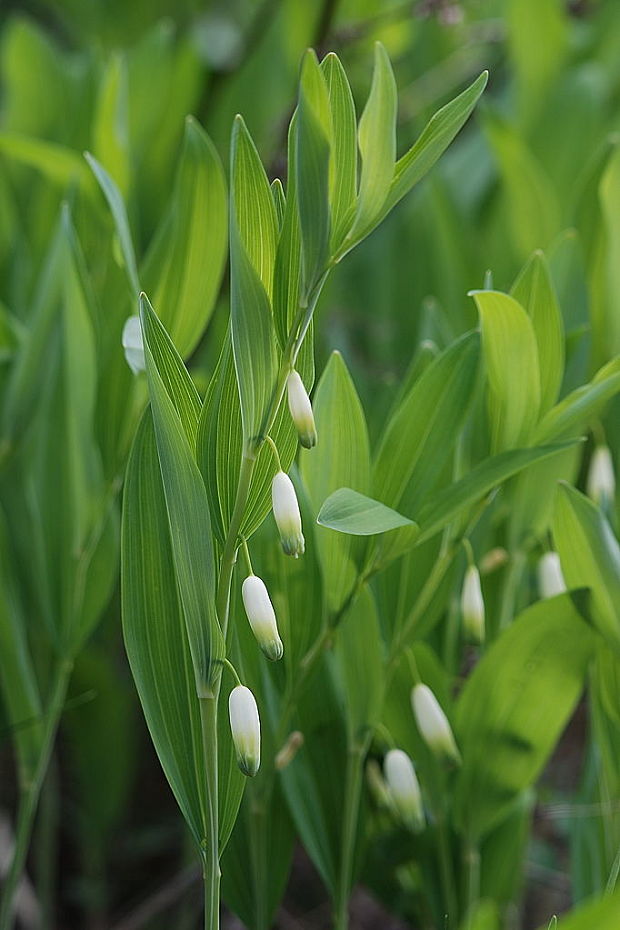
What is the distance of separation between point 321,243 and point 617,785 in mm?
364

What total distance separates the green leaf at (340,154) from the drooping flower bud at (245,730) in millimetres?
184

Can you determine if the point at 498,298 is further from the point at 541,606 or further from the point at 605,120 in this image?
the point at 605,120

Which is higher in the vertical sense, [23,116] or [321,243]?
[23,116]

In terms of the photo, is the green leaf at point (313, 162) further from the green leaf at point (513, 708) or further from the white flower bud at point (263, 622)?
the green leaf at point (513, 708)

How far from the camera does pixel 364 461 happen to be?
0.51 m

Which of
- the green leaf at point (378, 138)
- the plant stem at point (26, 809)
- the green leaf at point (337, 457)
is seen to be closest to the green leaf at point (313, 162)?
the green leaf at point (378, 138)

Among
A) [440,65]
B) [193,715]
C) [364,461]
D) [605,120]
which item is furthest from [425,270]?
[193,715]

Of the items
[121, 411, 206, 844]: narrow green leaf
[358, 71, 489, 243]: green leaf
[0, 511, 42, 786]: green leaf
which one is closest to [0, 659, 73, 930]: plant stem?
[0, 511, 42, 786]: green leaf

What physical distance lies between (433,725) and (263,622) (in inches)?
6.6

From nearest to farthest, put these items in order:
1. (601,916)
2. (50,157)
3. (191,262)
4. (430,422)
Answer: (601,916) < (430,422) < (191,262) < (50,157)

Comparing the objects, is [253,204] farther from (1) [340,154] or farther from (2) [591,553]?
(2) [591,553]

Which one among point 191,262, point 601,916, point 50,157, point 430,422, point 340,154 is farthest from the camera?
point 50,157

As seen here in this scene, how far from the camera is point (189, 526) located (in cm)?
40

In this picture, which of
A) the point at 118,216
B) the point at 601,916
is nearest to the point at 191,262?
the point at 118,216
